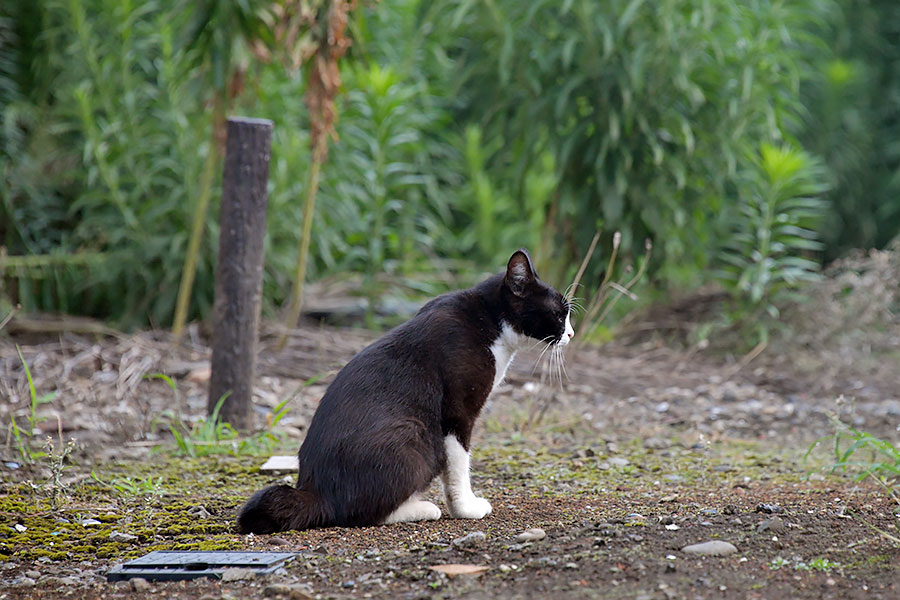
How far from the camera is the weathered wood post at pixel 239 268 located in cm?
488

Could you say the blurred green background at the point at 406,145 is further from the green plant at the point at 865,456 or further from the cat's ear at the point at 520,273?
the cat's ear at the point at 520,273

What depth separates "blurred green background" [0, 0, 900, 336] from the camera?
6.68m

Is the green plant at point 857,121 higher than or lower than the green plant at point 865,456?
higher

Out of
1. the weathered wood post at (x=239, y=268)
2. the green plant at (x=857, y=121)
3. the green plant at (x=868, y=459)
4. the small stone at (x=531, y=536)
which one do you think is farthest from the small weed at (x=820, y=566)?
the green plant at (x=857, y=121)

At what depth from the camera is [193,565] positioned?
293cm

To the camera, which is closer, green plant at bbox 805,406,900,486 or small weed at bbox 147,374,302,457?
green plant at bbox 805,406,900,486

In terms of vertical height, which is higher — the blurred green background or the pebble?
the blurred green background

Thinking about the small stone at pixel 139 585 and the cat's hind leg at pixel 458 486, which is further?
the cat's hind leg at pixel 458 486

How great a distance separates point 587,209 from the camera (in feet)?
22.8

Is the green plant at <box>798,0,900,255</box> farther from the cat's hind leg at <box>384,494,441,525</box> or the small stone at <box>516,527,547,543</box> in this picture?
the small stone at <box>516,527,547,543</box>

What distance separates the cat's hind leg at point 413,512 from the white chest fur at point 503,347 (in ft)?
1.57

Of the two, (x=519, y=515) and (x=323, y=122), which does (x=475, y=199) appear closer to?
(x=323, y=122)

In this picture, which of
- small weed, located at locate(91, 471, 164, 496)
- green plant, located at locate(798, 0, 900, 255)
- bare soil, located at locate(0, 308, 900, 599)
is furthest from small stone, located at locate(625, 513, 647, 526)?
green plant, located at locate(798, 0, 900, 255)

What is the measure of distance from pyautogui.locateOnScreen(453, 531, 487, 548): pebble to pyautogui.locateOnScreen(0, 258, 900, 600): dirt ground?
0.01 metres
